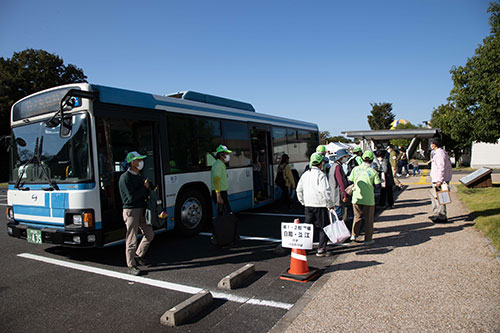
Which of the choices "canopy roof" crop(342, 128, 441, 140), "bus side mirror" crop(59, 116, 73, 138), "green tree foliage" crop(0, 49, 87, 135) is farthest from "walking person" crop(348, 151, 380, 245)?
"green tree foliage" crop(0, 49, 87, 135)

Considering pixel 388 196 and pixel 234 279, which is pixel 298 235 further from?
pixel 388 196

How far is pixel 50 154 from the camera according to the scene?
573cm

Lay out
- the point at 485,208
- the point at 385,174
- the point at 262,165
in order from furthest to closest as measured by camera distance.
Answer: the point at 262,165
the point at 385,174
the point at 485,208

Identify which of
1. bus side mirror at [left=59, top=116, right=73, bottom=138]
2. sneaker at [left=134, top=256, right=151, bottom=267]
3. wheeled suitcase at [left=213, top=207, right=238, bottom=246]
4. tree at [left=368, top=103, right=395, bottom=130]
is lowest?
sneaker at [left=134, top=256, right=151, bottom=267]

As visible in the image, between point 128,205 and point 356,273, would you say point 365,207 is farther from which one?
point 128,205

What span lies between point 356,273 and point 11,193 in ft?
21.0

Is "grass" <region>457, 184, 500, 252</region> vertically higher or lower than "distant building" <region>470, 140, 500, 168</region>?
lower

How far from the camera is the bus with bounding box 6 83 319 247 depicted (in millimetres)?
5332

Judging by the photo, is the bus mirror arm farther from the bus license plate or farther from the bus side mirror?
the bus license plate

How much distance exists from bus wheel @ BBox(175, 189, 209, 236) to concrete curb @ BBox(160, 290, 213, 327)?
3.34 m

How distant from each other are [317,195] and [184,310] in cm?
292

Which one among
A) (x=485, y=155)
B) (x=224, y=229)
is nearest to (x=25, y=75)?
(x=224, y=229)

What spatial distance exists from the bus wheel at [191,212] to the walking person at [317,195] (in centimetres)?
281

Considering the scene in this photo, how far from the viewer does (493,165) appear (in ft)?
101
